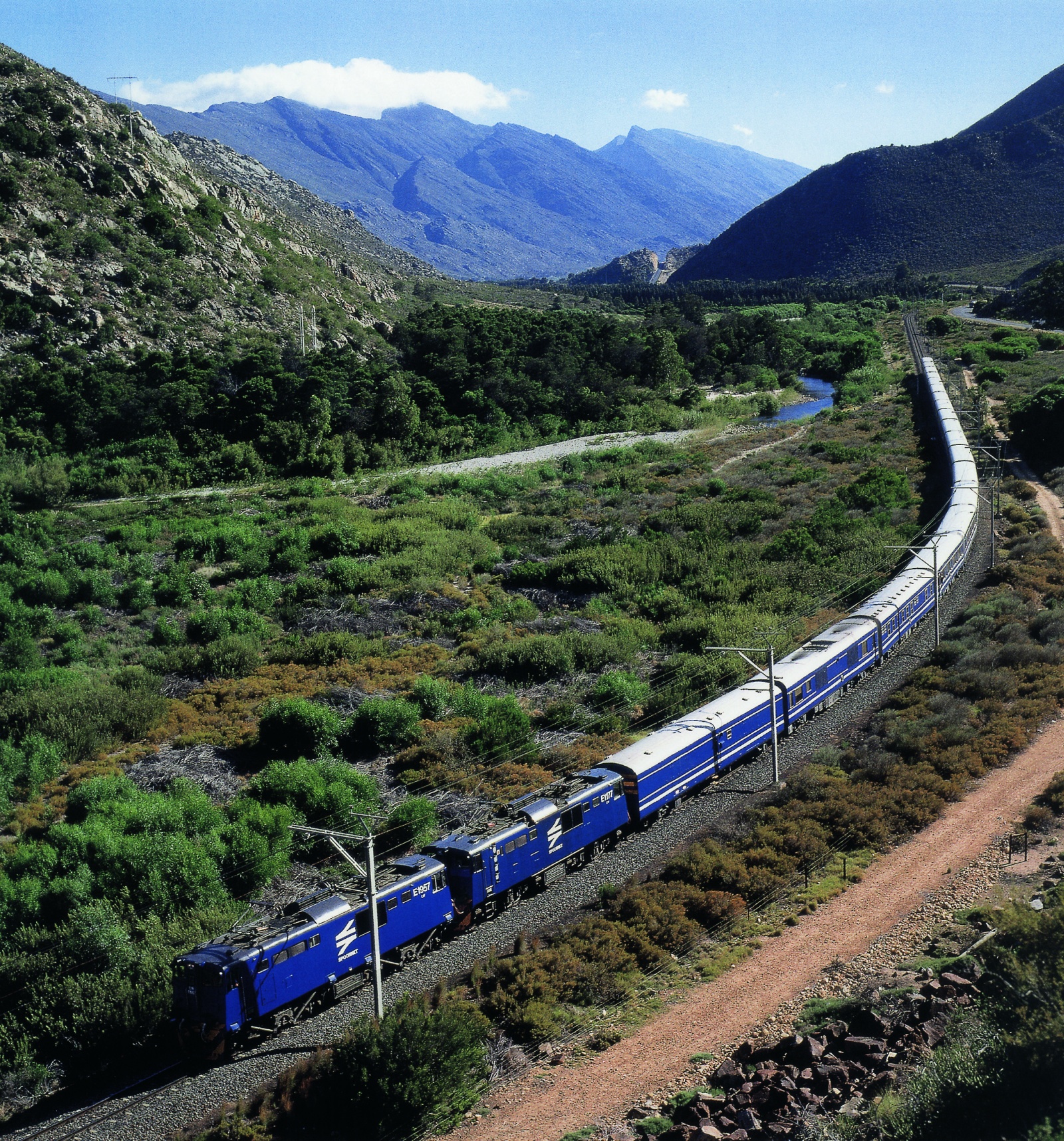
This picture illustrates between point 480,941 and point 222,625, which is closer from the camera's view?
point 480,941

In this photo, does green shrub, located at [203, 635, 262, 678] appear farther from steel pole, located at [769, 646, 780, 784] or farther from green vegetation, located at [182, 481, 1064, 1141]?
green vegetation, located at [182, 481, 1064, 1141]

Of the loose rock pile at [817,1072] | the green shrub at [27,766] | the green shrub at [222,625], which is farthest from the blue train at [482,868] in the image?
the green shrub at [222,625]

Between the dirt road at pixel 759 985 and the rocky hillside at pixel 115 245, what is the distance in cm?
6777

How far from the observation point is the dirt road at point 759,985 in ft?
42.4

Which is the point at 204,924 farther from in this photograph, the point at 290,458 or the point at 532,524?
the point at 290,458

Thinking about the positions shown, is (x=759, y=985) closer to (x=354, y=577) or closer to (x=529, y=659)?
(x=529, y=659)

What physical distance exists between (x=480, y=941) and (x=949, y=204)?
191712mm

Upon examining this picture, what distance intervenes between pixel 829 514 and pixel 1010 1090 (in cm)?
3844

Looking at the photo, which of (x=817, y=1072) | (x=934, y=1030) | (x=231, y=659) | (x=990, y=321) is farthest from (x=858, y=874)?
(x=990, y=321)

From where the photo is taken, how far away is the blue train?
1455 cm

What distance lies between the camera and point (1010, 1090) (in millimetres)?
10188

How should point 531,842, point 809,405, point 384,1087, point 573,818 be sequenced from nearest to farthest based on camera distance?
point 384,1087 < point 531,842 < point 573,818 < point 809,405

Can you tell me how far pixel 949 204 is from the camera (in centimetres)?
17725

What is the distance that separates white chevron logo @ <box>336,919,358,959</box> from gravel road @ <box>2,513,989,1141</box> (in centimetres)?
96
